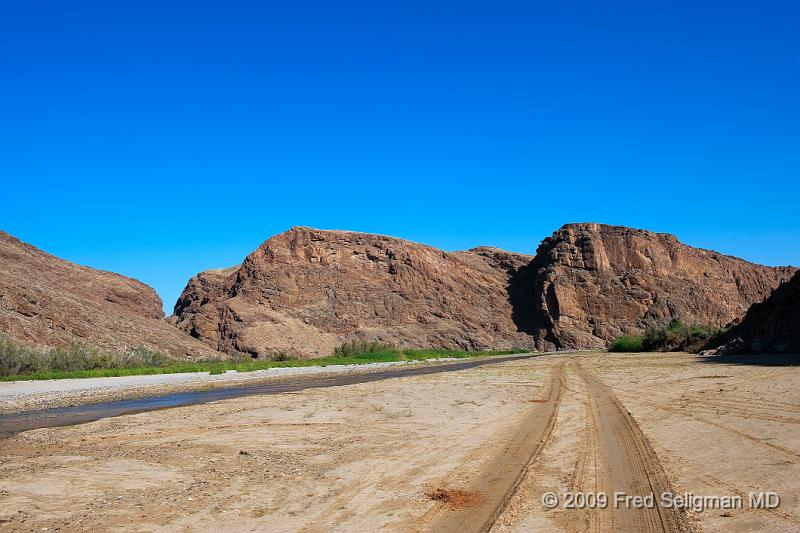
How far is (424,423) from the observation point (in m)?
11.9

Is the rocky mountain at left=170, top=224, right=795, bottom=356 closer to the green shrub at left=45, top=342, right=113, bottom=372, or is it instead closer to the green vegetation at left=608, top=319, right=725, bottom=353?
the green vegetation at left=608, top=319, right=725, bottom=353

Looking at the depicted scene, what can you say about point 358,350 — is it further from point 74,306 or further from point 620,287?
point 620,287

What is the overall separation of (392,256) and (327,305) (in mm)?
17976

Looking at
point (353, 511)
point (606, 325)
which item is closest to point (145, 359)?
point (353, 511)

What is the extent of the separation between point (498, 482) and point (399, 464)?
184 cm

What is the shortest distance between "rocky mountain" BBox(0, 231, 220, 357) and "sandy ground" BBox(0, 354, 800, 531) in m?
37.7

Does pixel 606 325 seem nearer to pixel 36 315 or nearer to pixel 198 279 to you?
pixel 198 279

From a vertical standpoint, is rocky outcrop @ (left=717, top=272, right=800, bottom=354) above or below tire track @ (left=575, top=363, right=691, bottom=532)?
above

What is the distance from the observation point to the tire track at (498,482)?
5256 mm

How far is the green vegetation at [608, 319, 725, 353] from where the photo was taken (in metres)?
45.4

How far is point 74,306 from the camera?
49.9 metres

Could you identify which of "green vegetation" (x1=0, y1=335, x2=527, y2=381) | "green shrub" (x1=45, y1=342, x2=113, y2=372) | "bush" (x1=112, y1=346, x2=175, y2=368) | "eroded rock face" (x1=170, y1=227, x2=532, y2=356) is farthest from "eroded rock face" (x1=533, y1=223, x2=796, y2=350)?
"green shrub" (x1=45, y1=342, x2=113, y2=372)

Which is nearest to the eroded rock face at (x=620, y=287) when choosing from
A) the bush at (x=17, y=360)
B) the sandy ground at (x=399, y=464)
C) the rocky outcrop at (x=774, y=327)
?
the rocky outcrop at (x=774, y=327)

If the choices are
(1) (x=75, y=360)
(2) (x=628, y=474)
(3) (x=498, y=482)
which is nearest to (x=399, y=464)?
(3) (x=498, y=482)
